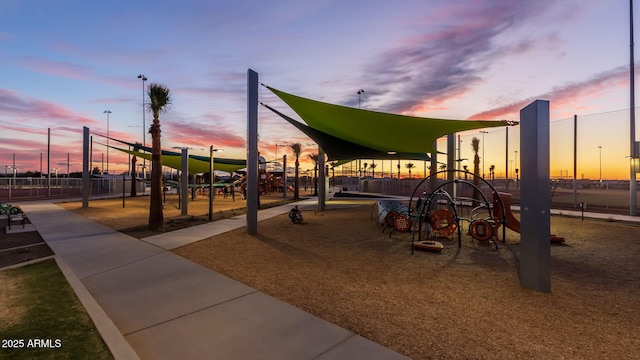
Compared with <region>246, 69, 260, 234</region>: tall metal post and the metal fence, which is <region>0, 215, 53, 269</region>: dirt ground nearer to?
<region>246, 69, 260, 234</region>: tall metal post

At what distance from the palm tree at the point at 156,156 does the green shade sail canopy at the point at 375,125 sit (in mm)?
5102

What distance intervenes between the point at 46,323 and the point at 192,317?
5.65ft

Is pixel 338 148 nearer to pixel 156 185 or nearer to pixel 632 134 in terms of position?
pixel 156 185

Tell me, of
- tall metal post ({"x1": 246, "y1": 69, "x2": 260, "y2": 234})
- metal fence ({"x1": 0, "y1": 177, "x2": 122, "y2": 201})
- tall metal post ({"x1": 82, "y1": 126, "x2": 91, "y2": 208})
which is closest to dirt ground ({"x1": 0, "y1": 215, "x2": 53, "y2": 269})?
tall metal post ({"x1": 246, "y1": 69, "x2": 260, "y2": 234})

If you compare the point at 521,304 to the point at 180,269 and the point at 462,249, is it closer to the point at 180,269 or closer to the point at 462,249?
the point at 462,249

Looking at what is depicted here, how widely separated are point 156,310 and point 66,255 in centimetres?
488

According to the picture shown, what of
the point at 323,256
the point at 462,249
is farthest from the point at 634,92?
the point at 323,256

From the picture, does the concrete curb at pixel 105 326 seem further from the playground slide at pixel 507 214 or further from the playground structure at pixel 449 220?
the playground slide at pixel 507 214

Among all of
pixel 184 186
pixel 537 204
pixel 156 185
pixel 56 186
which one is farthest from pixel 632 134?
pixel 56 186

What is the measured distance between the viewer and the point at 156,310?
14.5 ft

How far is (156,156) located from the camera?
39.3 ft

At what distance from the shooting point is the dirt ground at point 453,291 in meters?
3.65

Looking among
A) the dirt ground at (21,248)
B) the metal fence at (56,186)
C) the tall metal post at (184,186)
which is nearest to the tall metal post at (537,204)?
the dirt ground at (21,248)

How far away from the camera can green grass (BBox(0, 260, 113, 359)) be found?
10.7 ft
